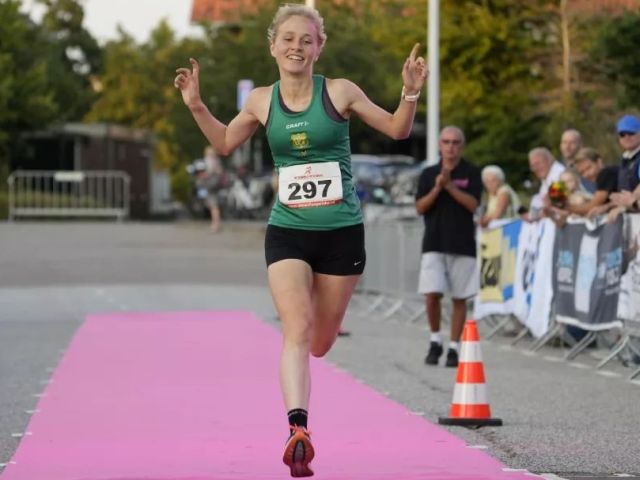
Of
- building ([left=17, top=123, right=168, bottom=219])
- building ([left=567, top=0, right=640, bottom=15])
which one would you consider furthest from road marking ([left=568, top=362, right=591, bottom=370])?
building ([left=17, top=123, right=168, bottom=219])

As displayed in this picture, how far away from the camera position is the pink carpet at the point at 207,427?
8.58 metres

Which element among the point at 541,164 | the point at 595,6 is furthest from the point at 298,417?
the point at 595,6

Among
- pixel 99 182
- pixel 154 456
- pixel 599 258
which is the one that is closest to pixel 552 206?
pixel 599 258

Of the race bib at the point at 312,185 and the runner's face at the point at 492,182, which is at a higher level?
the race bib at the point at 312,185

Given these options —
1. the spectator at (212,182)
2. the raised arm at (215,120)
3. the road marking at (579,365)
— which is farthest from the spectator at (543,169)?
the spectator at (212,182)

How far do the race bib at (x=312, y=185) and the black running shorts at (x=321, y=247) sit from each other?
135 millimetres

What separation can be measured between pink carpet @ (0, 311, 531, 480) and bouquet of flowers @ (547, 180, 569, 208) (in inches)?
104

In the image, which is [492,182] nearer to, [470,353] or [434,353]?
[434,353]

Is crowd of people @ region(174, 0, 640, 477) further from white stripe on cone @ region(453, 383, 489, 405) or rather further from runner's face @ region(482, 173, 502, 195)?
runner's face @ region(482, 173, 502, 195)

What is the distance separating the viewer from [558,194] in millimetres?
16031

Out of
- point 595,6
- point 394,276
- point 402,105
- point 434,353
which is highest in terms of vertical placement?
point 595,6

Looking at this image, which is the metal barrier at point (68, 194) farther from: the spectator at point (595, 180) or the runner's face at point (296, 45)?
the runner's face at point (296, 45)

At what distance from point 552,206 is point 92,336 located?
4.75 m

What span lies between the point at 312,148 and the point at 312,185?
0.17 m
